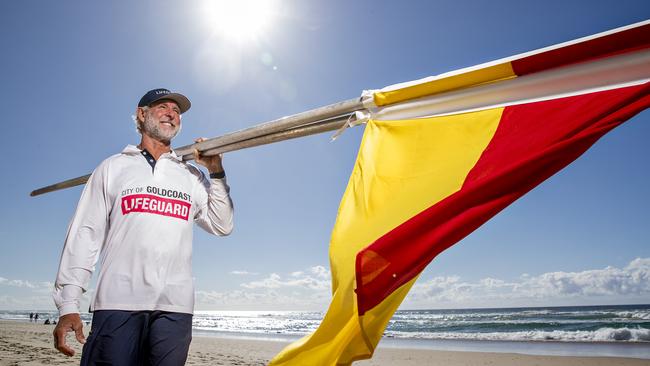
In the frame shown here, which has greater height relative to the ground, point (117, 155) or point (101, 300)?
point (117, 155)

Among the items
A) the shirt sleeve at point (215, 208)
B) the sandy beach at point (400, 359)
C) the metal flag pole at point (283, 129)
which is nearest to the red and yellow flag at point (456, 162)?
the metal flag pole at point (283, 129)

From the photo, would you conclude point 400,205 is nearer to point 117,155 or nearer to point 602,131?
point 602,131

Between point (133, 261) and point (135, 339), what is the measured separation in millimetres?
379

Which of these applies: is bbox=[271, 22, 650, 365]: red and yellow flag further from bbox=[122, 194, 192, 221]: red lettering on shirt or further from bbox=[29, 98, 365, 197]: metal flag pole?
bbox=[122, 194, 192, 221]: red lettering on shirt

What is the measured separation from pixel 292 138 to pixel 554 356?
523 inches

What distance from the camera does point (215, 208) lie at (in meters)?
2.48

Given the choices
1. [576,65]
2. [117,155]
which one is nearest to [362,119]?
[576,65]

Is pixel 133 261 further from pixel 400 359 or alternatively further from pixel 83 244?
pixel 400 359

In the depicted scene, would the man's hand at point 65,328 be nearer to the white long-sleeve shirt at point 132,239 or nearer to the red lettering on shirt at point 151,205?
the white long-sleeve shirt at point 132,239

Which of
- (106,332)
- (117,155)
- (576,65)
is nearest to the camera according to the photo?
(576,65)

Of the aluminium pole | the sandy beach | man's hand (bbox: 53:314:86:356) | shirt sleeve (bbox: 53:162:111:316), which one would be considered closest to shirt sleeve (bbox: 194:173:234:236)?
the aluminium pole

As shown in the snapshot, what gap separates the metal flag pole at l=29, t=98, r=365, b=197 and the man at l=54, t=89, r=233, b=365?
0.23m

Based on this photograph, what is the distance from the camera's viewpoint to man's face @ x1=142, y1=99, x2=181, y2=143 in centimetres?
251

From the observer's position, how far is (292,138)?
2.31 metres
